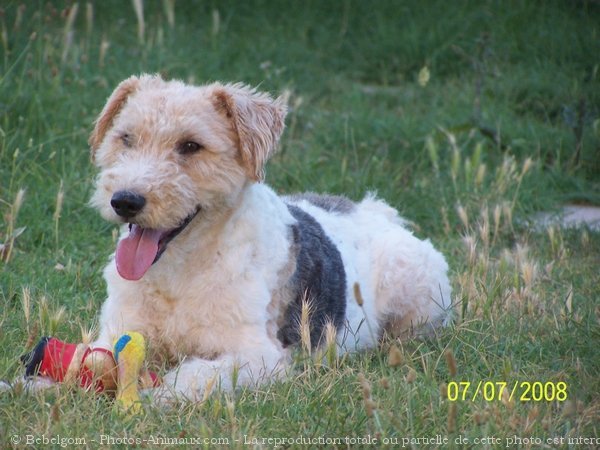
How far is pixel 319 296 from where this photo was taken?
5160mm

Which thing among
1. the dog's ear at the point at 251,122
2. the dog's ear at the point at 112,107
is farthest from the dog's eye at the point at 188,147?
the dog's ear at the point at 112,107

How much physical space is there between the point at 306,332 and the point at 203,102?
1228 millimetres

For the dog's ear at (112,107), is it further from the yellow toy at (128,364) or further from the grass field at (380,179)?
the yellow toy at (128,364)

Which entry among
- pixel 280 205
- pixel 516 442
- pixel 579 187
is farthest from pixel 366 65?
pixel 516 442

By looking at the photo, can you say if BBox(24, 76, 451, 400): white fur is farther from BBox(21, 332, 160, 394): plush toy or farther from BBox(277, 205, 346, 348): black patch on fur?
BBox(21, 332, 160, 394): plush toy

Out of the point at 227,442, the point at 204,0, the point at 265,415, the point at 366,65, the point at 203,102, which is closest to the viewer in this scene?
the point at 227,442

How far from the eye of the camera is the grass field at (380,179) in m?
4.00

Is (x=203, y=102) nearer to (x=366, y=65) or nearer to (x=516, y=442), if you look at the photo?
(x=516, y=442)

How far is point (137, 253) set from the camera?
4.65m
